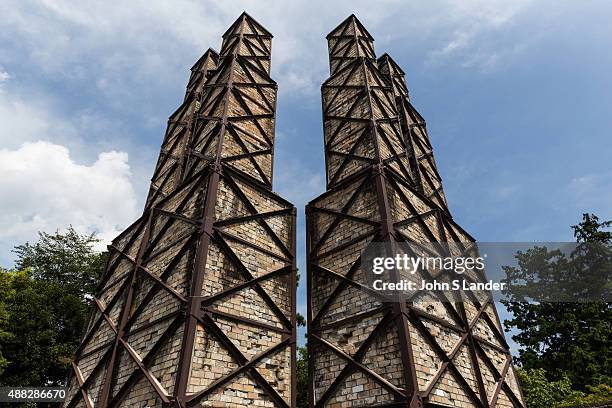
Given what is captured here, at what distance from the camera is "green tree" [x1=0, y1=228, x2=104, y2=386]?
17578 mm

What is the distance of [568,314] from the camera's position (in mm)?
20828

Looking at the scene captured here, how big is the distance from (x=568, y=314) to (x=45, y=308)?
27776 millimetres

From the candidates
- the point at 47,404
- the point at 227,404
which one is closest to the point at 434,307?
the point at 227,404

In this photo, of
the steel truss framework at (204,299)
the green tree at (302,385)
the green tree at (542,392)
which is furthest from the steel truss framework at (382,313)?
the green tree at (302,385)

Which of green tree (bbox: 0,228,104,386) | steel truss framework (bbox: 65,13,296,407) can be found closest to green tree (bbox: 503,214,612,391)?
steel truss framework (bbox: 65,13,296,407)

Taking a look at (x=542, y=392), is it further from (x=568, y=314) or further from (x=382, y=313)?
(x=382, y=313)

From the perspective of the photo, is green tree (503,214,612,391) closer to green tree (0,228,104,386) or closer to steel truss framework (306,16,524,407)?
steel truss framework (306,16,524,407)

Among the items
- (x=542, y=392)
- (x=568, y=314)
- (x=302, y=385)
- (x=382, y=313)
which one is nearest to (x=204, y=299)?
(x=382, y=313)

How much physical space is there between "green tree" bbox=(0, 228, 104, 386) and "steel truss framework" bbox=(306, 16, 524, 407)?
46.1 ft

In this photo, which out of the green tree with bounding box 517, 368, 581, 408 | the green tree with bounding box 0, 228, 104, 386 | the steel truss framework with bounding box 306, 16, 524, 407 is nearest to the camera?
the steel truss framework with bounding box 306, 16, 524, 407

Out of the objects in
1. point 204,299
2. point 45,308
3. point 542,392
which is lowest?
point 542,392

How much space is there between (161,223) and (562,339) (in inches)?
870

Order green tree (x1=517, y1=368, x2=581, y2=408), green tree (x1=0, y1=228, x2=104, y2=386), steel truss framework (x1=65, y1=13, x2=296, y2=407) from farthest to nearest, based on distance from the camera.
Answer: green tree (x1=0, y1=228, x2=104, y2=386) < green tree (x1=517, y1=368, x2=581, y2=408) < steel truss framework (x1=65, y1=13, x2=296, y2=407)

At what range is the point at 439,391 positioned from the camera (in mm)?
8000
